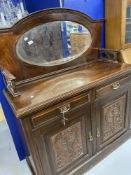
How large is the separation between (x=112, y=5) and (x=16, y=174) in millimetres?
1802

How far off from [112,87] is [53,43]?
613 mm

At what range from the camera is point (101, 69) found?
1.44 metres

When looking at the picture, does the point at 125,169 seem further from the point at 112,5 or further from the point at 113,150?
the point at 112,5

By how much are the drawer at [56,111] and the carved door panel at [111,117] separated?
198 millimetres

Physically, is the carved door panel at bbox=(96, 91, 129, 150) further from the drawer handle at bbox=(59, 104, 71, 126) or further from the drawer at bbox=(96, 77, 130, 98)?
the drawer handle at bbox=(59, 104, 71, 126)

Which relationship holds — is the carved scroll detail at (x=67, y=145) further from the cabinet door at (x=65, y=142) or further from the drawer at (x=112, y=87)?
the drawer at (x=112, y=87)

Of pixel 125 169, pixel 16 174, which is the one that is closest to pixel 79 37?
pixel 125 169

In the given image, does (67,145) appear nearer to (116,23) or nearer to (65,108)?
(65,108)

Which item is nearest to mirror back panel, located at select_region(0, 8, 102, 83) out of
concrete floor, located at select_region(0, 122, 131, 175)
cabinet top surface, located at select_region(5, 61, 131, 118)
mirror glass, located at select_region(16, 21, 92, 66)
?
mirror glass, located at select_region(16, 21, 92, 66)

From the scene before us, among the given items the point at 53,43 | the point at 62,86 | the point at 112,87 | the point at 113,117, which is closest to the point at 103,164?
the point at 113,117

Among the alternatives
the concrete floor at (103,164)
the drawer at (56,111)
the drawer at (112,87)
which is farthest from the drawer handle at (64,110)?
the concrete floor at (103,164)

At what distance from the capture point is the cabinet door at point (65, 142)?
1.09 meters

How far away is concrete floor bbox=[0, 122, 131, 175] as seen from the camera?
4.84ft

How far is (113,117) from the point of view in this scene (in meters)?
1.50
